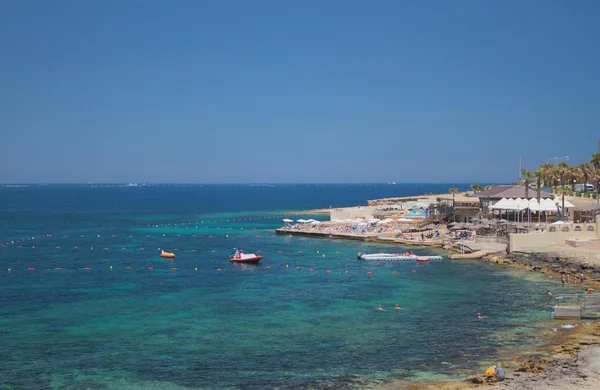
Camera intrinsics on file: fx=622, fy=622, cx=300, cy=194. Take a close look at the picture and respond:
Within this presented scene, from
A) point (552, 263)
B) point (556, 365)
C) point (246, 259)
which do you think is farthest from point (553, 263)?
point (556, 365)

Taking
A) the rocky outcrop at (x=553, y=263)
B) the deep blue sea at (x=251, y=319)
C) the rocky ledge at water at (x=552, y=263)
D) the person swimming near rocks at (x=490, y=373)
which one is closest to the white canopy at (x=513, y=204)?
the rocky ledge at water at (x=552, y=263)

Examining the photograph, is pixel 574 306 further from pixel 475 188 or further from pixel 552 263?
pixel 475 188

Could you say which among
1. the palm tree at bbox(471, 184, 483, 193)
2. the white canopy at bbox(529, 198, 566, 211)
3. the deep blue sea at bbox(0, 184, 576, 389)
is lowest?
the deep blue sea at bbox(0, 184, 576, 389)

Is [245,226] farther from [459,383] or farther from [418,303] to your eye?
[459,383]

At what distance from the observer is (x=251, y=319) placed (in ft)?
137

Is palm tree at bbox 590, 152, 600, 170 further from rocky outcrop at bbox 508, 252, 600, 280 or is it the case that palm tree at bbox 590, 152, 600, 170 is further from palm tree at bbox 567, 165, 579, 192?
rocky outcrop at bbox 508, 252, 600, 280

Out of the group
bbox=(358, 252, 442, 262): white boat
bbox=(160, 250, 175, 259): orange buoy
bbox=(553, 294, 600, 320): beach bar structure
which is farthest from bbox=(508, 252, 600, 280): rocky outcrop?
bbox=(160, 250, 175, 259): orange buoy

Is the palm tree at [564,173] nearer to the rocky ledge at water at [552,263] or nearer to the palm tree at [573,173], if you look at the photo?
the palm tree at [573,173]

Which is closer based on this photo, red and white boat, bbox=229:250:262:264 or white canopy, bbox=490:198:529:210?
red and white boat, bbox=229:250:262:264

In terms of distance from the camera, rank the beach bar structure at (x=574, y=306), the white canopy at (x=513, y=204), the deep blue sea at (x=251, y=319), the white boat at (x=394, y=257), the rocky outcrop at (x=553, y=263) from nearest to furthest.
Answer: the deep blue sea at (x=251, y=319) < the beach bar structure at (x=574, y=306) < the rocky outcrop at (x=553, y=263) < the white boat at (x=394, y=257) < the white canopy at (x=513, y=204)

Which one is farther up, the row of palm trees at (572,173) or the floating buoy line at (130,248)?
the row of palm trees at (572,173)

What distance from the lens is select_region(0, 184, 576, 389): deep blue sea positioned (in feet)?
101

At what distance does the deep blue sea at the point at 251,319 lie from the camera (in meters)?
30.8

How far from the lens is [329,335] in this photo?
1471 inches
